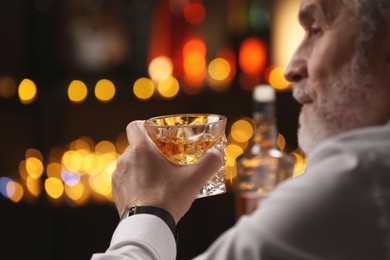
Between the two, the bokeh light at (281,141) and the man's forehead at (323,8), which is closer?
the man's forehead at (323,8)

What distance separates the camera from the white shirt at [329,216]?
0.74 m

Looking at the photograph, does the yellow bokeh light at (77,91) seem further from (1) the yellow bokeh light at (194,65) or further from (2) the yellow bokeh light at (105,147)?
(1) the yellow bokeh light at (194,65)

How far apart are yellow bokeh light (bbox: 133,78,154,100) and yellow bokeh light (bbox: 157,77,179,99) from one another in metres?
0.03

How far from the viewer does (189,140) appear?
1076 millimetres

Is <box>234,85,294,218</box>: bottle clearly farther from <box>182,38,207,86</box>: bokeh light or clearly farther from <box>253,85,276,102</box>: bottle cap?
<box>182,38,207,86</box>: bokeh light

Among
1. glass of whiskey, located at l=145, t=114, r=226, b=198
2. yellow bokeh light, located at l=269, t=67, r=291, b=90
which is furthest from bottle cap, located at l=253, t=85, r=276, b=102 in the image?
yellow bokeh light, located at l=269, t=67, r=291, b=90

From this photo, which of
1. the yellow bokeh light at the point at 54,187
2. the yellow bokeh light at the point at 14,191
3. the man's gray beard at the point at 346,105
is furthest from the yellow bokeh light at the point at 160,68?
the man's gray beard at the point at 346,105

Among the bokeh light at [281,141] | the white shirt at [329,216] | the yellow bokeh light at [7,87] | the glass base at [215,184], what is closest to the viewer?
the white shirt at [329,216]

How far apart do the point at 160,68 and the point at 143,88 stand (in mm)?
95

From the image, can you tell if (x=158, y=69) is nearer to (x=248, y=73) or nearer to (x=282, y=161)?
(x=248, y=73)

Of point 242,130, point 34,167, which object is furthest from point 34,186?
point 242,130

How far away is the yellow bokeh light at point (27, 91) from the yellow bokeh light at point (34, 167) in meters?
0.21

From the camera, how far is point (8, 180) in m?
2.54

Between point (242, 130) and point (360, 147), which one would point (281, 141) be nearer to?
point (242, 130)
